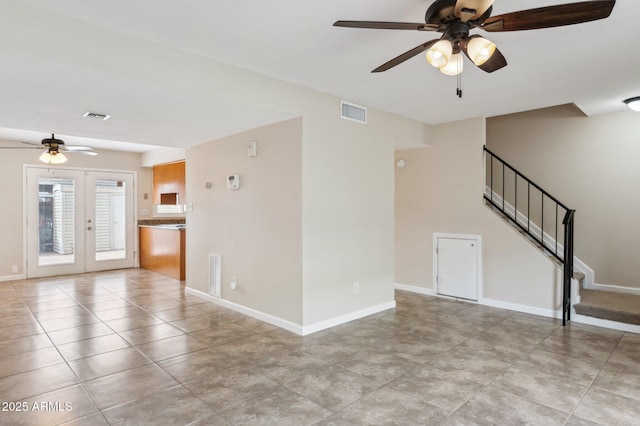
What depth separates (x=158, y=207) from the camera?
27.2 ft

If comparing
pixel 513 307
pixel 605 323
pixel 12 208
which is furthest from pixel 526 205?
pixel 12 208

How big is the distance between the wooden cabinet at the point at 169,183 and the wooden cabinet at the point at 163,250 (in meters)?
0.68

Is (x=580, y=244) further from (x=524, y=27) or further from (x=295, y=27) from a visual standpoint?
(x=295, y=27)

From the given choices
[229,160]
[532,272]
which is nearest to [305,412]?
[229,160]

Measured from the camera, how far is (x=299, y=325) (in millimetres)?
3818

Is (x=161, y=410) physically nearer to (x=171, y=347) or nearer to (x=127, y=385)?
(x=127, y=385)

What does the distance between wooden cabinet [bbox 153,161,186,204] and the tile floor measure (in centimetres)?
310

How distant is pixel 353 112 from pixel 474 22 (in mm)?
2290

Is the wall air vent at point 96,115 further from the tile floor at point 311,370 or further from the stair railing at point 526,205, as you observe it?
the stair railing at point 526,205

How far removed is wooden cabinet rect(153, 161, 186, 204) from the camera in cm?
725

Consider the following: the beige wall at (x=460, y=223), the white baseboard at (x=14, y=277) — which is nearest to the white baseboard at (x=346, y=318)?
the beige wall at (x=460, y=223)

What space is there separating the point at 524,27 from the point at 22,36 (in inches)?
116

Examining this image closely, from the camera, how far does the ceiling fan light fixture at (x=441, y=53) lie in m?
2.11

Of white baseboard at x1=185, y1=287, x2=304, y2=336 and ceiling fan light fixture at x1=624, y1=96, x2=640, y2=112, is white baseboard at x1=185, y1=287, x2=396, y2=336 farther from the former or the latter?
ceiling fan light fixture at x1=624, y1=96, x2=640, y2=112
